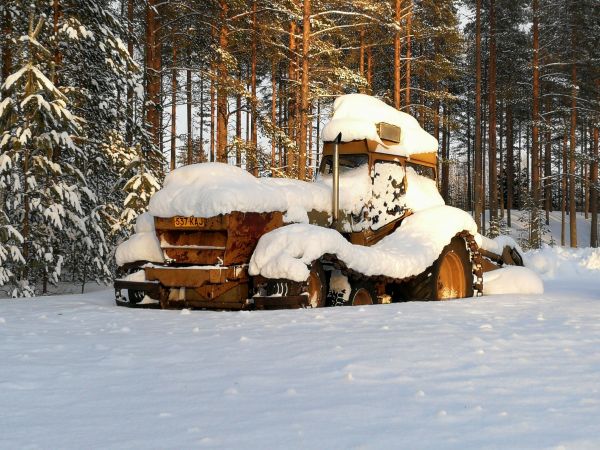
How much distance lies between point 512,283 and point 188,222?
5.86 metres

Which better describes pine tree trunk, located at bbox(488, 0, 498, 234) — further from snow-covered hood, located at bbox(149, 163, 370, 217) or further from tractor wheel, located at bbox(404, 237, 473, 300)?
snow-covered hood, located at bbox(149, 163, 370, 217)

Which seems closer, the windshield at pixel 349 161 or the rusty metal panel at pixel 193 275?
the rusty metal panel at pixel 193 275

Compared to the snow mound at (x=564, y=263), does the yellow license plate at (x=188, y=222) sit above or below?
above

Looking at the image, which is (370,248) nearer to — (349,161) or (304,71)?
(349,161)

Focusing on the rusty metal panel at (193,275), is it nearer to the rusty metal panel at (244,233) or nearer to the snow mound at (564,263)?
the rusty metal panel at (244,233)

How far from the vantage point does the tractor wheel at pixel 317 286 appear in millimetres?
7660

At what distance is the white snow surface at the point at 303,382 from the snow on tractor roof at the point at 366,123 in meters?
3.39

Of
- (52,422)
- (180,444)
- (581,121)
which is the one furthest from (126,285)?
(581,121)

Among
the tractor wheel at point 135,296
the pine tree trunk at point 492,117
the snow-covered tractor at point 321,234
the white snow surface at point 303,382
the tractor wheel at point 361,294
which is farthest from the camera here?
the pine tree trunk at point 492,117

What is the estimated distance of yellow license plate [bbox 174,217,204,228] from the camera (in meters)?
7.45

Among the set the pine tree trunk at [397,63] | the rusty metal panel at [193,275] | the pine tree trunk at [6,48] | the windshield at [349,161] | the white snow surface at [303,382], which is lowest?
the white snow surface at [303,382]

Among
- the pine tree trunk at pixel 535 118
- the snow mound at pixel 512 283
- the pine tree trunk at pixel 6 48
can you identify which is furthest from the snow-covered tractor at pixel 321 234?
the pine tree trunk at pixel 535 118

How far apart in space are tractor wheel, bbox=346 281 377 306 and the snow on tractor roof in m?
2.14

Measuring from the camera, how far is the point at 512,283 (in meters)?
10.5
